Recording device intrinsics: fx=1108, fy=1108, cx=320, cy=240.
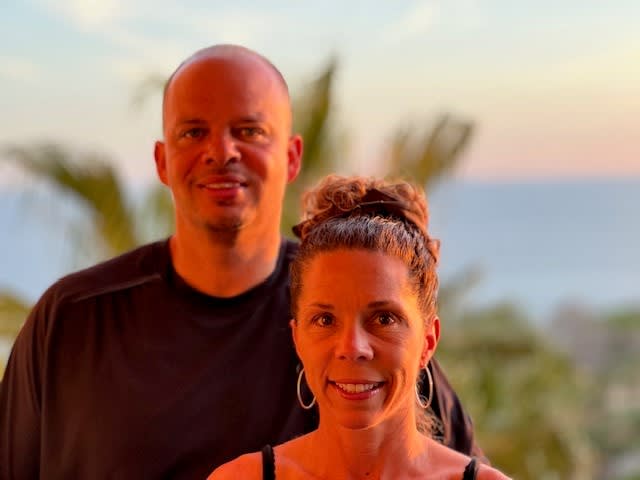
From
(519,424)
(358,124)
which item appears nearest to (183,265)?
(358,124)

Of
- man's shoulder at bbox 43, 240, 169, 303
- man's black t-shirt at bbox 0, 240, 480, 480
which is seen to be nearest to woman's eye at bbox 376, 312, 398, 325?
man's black t-shirt at bbox 0, 240, 480, 480

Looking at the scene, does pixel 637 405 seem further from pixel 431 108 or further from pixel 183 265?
pixel 183 265

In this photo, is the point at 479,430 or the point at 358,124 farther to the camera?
the point at 479,430

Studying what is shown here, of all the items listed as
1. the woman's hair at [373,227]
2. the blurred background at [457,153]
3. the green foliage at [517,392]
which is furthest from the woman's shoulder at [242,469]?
the green foliage at [517,392]

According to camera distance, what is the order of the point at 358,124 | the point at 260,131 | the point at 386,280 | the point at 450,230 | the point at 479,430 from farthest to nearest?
the point at 479,430 → the point at 358,124 → the point at 450,230 → the point at 260,131 → the point at 386,280

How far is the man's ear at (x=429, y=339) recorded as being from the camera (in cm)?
213

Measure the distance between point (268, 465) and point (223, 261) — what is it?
2.37 feet

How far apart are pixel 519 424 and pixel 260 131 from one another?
16.9 feet

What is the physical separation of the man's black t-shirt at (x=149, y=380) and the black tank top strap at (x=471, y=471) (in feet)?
1.69

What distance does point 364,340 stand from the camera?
1979 mm

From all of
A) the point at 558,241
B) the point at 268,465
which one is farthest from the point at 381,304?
the point at 558,241

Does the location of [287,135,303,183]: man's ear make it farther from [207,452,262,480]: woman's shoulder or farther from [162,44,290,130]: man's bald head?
[207,452,262,480]: woman's shoulder

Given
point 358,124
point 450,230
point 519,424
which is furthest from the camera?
point 519,424

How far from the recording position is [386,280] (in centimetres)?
203
